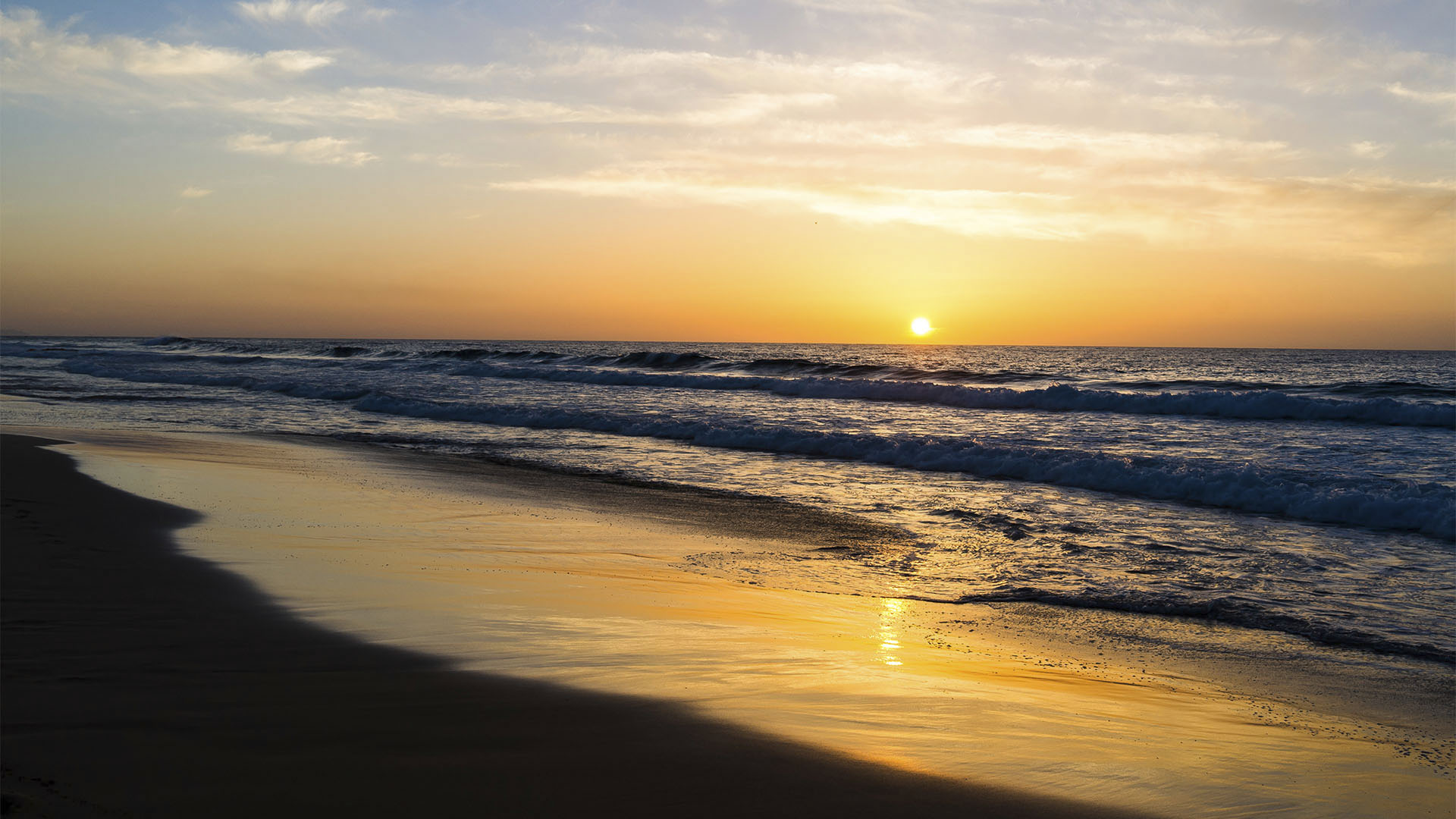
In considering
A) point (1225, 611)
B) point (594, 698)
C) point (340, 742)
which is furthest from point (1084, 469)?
point (340, 742)

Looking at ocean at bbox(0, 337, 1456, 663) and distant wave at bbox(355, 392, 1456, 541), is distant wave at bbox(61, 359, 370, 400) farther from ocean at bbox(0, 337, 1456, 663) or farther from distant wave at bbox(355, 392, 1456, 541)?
distant wave at bbox(355, 392, 1456, 541)

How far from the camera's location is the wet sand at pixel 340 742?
109 inches

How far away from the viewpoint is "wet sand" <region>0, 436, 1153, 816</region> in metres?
2.76

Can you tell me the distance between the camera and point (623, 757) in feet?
10.6

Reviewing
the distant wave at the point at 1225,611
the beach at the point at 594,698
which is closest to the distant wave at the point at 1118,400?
the distant wave at the point at 1225,611

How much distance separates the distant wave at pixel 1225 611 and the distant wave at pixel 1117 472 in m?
4.48

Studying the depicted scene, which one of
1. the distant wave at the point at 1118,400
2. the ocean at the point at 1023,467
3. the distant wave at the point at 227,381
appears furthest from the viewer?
the distant wave at the point at 227,381

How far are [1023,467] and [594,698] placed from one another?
1079 centimetres

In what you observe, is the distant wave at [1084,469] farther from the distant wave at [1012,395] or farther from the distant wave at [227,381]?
the distant wave at [1012,395]

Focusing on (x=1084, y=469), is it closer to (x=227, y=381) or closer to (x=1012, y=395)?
(x=1012, y=395)

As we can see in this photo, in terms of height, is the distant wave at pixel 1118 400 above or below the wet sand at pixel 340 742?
above

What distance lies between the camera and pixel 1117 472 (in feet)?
40.9

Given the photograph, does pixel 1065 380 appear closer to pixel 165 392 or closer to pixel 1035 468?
pixel 1035 468

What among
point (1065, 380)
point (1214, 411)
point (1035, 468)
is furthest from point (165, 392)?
point (1065, 380)
